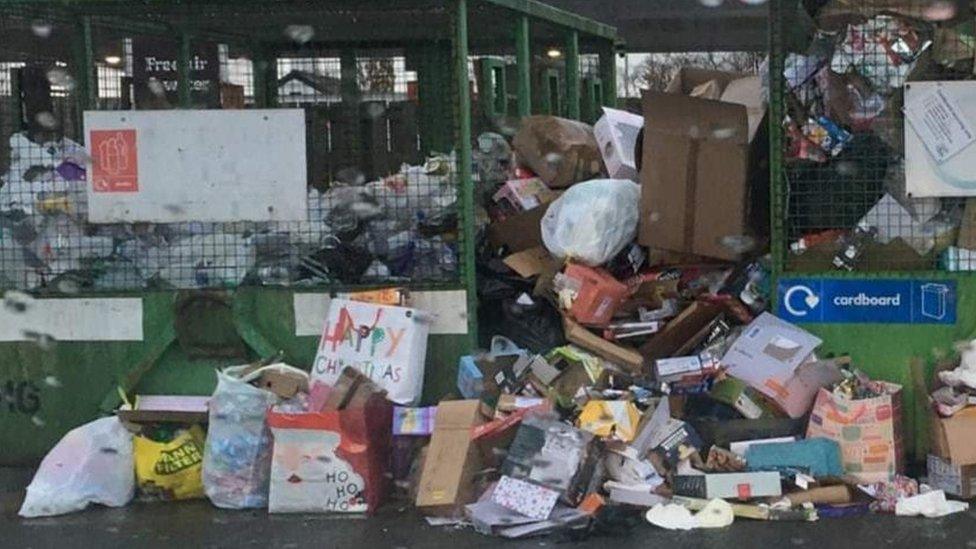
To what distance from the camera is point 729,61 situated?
3116 centimetres

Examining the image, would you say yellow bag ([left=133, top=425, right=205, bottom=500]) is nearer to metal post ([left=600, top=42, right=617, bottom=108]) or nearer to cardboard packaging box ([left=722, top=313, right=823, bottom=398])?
cardboard packaging box ([left=722, top=313, right=823, bottom=398])

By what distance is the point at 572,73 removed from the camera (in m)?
9.88

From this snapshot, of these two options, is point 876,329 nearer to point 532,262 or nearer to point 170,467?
point 532,262

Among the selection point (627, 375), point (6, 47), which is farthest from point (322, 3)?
point (6, 47)

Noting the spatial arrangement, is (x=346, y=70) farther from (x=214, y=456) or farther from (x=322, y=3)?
(x=214, y=456)

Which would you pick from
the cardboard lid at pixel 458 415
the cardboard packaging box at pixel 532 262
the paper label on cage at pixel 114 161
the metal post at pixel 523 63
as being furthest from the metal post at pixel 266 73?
the cardboard lid at pixel 458 415

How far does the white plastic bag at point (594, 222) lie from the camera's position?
662cm

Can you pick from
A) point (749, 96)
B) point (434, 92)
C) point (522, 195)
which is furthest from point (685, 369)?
point (434, 92)

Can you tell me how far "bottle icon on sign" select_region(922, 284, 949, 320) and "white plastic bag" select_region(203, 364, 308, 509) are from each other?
3.14 m

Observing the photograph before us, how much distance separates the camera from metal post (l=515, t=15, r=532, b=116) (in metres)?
8.43

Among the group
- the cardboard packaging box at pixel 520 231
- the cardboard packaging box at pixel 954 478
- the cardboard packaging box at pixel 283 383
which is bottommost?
the cardboard packaging box at pixel 954 478

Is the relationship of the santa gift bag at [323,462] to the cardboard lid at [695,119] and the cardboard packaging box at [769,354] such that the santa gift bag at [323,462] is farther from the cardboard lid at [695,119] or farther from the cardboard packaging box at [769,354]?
the cardboard lid at [695,119]

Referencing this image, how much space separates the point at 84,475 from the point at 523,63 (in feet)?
13.2

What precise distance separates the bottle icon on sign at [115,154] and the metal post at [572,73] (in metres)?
4.04
